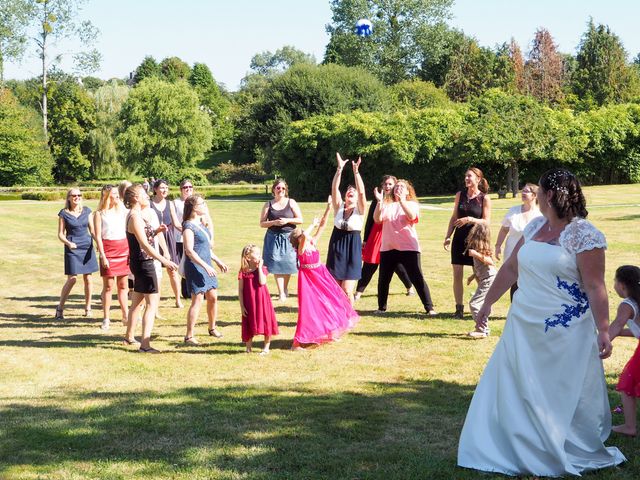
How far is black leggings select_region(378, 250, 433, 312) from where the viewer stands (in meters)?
11.0

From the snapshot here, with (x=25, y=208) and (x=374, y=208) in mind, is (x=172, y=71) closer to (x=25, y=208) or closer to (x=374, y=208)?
(x=25, y=208)

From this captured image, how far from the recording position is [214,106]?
98.5 m

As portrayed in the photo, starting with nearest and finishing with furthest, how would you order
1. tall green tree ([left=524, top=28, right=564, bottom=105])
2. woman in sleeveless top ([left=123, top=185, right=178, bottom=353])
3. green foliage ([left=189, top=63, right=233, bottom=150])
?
woman in sleeveless top ([left=123, top=185, right=178, bottom=353]), tall green tree ([left=524, top=28, right=564, bottom=105]), green foliage ([left=189, top=63, right=233, bottom=150])

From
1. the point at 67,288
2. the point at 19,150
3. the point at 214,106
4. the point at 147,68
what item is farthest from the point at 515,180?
the point at 147,68

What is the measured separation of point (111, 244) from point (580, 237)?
723cm

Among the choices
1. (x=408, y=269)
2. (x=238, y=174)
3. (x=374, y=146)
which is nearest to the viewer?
(x=408, y=269)

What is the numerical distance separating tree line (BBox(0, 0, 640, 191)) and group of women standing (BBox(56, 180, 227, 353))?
25.5 m

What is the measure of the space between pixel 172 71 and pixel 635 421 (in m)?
112

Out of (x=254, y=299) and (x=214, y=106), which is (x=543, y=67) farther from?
(x=254, y=299)

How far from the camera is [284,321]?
10.9m

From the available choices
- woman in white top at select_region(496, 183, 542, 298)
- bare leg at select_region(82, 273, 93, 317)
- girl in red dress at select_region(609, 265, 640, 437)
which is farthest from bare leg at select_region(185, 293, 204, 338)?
girl in red dress at select_region(609, 265, 640, 437)

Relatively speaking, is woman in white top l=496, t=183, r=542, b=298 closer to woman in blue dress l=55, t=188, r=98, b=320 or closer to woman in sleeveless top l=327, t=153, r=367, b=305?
woman in sleeveless top l=327, t=153, r=367, b=305

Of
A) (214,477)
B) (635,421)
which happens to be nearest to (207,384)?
(214,477)

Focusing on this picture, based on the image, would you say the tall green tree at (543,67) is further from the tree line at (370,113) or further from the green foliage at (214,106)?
the green foliage at (214,106)
